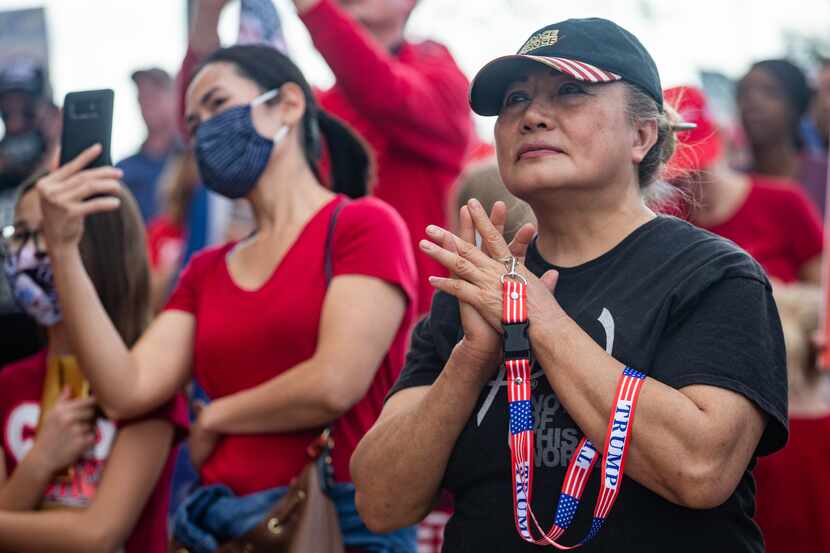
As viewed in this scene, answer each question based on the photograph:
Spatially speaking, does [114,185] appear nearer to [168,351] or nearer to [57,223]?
[57,223]

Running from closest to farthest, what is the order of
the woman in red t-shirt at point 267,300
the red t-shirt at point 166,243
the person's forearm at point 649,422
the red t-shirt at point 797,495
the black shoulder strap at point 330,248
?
the person's forearm at point 649,422 → the woman in red t-shirt at point 267,300 → the black shoulder strap at point 330,248 → the red t-shirt at point 797,495 → the red t-shirt at point 166,243

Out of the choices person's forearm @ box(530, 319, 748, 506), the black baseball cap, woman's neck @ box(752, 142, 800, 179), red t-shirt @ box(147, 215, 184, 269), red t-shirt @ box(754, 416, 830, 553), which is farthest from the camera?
red t-shirt @ box(147, 215, 184, 269)

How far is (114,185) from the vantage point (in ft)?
12.2

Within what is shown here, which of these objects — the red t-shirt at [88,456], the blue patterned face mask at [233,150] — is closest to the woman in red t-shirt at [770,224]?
the blue patterned face mask at [233,150]

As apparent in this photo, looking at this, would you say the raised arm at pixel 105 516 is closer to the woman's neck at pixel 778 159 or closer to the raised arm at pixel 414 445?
the raised arm at pixel 414 445

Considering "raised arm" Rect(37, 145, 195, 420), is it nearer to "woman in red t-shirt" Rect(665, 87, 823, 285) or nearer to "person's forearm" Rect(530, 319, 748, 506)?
Answer: "person's forearm" Rect(530, 319, 748, 506)

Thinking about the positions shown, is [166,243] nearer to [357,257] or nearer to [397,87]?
[397,87]

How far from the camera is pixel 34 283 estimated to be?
4121mm

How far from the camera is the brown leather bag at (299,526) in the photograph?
3.24 metres

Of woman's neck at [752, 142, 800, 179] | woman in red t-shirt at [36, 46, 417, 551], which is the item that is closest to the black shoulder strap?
woman in red t-shirt at [36, 46, 417, 551]

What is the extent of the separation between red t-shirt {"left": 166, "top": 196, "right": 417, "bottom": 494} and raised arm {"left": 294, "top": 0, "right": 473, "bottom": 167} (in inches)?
31.1

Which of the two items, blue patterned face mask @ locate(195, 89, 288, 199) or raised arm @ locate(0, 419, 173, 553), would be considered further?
blue patterned face mask @ locate(195, 89, 288, 199)

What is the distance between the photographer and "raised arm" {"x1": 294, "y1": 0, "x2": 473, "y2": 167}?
167 inches

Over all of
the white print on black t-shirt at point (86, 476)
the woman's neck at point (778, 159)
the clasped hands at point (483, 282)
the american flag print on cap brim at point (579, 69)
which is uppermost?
the american flag print on cap brim at point (579, 69)
